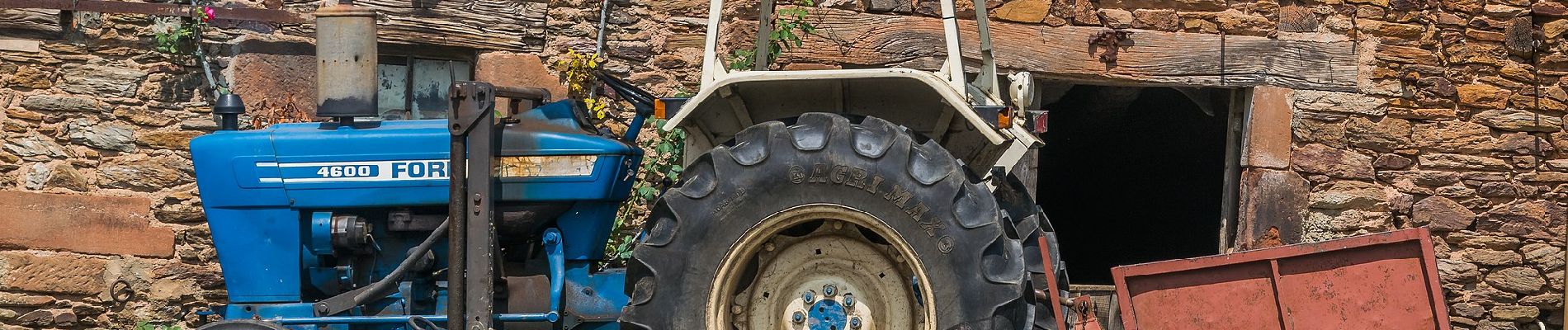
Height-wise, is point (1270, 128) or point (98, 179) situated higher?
point (1270, 128)

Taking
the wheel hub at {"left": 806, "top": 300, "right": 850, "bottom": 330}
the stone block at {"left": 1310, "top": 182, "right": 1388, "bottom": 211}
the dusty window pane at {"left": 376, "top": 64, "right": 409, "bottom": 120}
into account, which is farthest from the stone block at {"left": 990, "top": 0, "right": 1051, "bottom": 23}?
the dusty window pane at {"left": 376, "top": 64, "right": 409, "bottom": 120}

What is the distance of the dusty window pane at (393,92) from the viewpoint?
232 inches

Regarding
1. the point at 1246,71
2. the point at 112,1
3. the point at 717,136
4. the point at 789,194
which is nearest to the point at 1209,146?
the point at 1246,71

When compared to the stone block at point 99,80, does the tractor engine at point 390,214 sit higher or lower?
lower

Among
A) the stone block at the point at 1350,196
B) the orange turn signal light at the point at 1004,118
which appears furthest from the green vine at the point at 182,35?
the stone block at the point at 1350,196

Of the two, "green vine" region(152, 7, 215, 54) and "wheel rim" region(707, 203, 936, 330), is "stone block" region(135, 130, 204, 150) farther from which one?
"wheel rim" region(707, 203, 936, 330)

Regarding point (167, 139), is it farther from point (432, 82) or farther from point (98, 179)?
point (432, 82)

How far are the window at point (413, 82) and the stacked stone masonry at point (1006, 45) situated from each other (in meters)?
0.17

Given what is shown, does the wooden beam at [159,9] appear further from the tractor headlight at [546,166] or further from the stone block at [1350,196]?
the stone block at [1350,196]

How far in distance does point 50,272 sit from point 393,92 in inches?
60.7

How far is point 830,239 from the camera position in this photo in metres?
3.97

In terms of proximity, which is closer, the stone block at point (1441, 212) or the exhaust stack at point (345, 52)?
the exhaust stack at point (345, 52)

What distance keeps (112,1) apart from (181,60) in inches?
13.4

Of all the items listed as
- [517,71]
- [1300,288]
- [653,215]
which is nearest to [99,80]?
[517,71]
